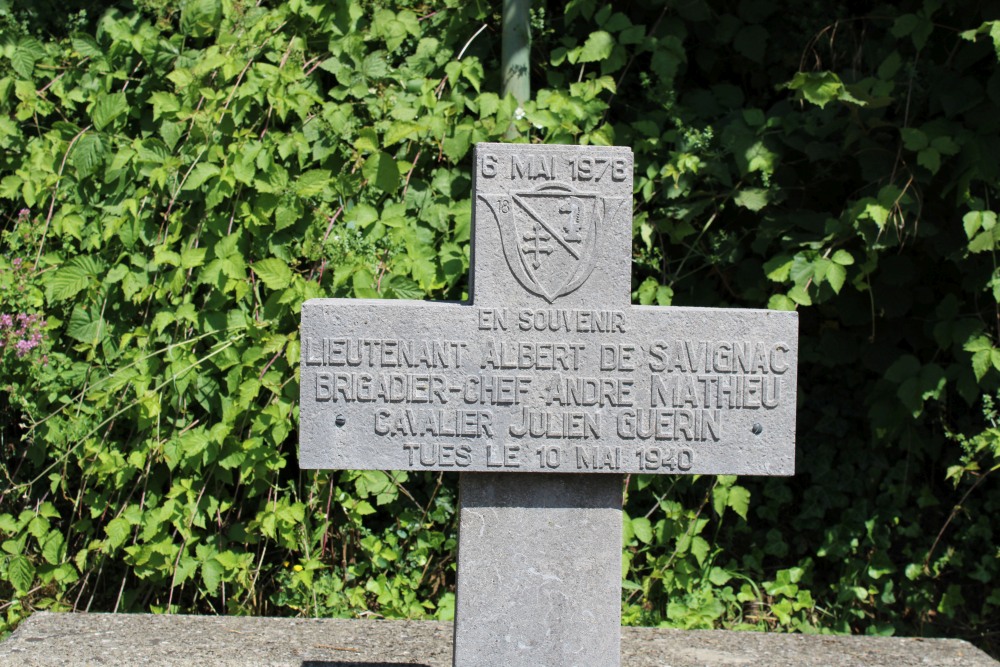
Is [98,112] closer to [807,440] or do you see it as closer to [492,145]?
[492,145]

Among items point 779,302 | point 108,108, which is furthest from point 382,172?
point 779,302

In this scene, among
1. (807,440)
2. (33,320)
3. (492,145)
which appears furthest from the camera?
(807,440)

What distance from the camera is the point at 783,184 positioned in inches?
163

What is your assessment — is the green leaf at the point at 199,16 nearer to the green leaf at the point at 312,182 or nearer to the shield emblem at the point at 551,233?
the green leaf at the point at 312,182

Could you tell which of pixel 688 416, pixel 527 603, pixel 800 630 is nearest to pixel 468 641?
pixel 527 603

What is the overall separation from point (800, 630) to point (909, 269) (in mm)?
1321

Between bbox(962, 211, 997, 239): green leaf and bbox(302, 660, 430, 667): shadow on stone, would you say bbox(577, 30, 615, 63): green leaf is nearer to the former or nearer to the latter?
bbox(962, 211, 997, 239): green leaf

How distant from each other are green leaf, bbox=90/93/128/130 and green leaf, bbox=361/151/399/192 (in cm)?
95

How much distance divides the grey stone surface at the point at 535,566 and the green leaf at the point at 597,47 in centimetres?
189

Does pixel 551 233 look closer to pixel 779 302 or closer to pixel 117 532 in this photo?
pixel 779 302

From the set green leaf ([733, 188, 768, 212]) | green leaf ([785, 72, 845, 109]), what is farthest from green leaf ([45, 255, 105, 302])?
green leaf ([785, 72, 845, 109])

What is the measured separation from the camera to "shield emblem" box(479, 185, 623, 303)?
2.70 metres

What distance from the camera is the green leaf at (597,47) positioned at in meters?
4.16

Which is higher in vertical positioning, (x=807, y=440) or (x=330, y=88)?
(x=330, y=88)
